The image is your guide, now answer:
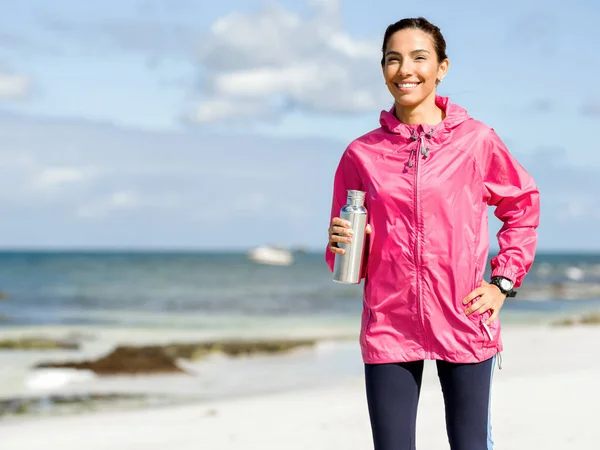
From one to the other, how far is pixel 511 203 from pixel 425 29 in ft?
2.34

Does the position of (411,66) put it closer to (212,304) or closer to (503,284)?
(503,284)

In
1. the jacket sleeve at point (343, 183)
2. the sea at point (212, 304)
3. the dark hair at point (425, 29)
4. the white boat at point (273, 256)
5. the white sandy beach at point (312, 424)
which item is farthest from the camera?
the white boat at point (273, 256)

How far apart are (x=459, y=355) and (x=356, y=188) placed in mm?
735

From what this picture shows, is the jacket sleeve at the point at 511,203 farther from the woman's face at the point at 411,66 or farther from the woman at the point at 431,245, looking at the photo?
the woman's face at the point at 411,66

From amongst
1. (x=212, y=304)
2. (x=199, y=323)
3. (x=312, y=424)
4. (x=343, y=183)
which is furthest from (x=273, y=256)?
(x=343, y=183)

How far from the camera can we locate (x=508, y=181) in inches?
112

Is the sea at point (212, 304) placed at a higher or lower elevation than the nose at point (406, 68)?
lower

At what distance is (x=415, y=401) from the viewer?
286cm

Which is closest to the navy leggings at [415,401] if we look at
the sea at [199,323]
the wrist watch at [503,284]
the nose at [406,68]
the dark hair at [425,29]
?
the wrist watch at [503,284]

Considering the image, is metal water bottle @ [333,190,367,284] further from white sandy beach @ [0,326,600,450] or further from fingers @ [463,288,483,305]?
white sandy beach @ [0,326,600,450]

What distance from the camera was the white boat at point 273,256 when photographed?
227 ft

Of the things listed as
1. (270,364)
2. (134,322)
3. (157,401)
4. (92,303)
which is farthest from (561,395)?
(92,303)

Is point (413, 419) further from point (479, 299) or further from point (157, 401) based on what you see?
point (157, 401)

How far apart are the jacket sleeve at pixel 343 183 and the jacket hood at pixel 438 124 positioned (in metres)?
0.19
